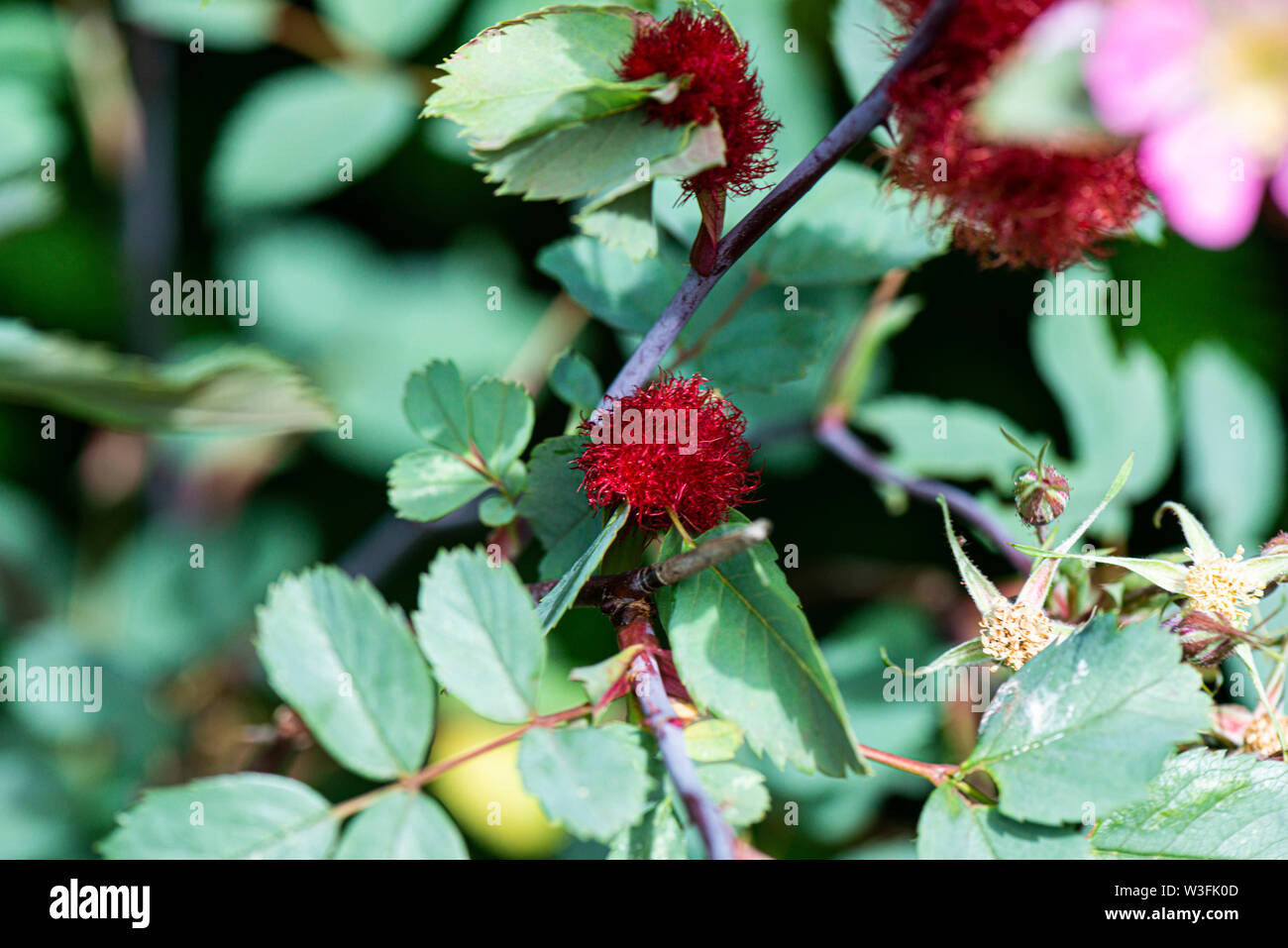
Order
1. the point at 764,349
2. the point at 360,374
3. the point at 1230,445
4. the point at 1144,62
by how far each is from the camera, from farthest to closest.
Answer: the point at 360,374 < the point at 1230,445 < the point at 764,349 < the point at 1144,62

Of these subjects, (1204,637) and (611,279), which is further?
(611,279)

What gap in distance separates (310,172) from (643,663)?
82 centimetres

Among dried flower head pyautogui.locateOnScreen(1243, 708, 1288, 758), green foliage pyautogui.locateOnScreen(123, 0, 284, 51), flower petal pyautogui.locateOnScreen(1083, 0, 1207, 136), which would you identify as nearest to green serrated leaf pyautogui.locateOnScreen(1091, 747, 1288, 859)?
dried flower head pyautogui.locateOnScreen(1243, 708, 1288, 758)

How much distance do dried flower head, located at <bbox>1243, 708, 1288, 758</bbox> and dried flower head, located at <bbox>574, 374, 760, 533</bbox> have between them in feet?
1.17

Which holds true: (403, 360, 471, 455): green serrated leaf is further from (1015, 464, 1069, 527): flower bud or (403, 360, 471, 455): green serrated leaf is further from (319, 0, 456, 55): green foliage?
(319, 0, 456, 55): green foliage

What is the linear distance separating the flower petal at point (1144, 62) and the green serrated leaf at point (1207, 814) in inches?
15.2

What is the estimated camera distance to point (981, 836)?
54 centimetres

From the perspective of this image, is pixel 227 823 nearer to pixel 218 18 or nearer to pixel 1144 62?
pixel 1144 62

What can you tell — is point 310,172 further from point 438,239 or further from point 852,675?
point 852,675

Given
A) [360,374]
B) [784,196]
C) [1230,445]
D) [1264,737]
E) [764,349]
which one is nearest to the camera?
[784,196]

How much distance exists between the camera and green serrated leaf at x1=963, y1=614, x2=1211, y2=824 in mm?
504

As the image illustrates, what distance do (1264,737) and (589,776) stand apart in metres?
0.43

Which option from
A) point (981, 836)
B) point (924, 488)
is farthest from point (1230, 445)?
point (981, 836)
